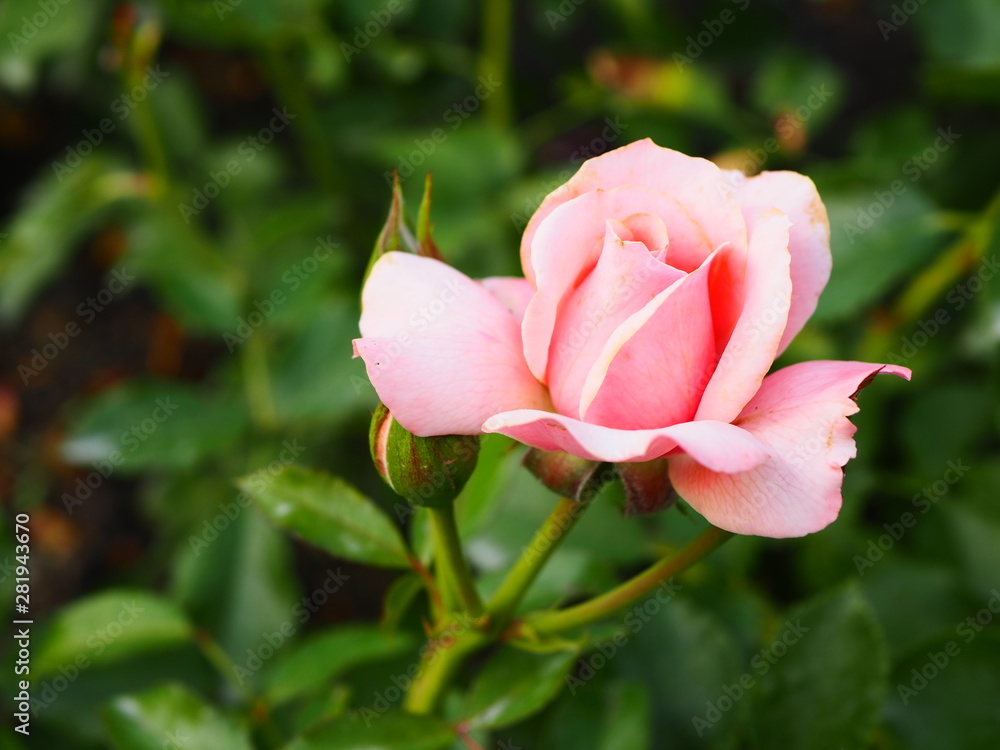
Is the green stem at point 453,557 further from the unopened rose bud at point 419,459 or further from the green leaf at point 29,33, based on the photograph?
the green leaf at point 29,33

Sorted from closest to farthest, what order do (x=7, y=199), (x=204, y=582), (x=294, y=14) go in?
(x=204, y=582), (x=294, y=14), (x=7, y=199)

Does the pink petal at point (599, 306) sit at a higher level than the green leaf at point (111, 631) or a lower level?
higher

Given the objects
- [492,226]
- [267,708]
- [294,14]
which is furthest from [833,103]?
[267,708]

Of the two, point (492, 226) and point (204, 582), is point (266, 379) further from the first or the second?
point (492, 226)

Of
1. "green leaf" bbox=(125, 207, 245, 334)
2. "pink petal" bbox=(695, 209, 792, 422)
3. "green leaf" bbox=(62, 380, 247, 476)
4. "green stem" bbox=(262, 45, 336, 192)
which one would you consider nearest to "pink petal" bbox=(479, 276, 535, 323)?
"pink petal" bbox=(695, 209, 792, 422)

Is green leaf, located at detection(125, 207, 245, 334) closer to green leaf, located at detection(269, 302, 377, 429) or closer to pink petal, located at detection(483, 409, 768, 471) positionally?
A: green leaf, located at detection(269, 302, 377, 429)

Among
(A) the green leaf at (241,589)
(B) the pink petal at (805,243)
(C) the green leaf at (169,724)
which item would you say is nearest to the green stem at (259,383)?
(A) the green leaf at (241,589)
